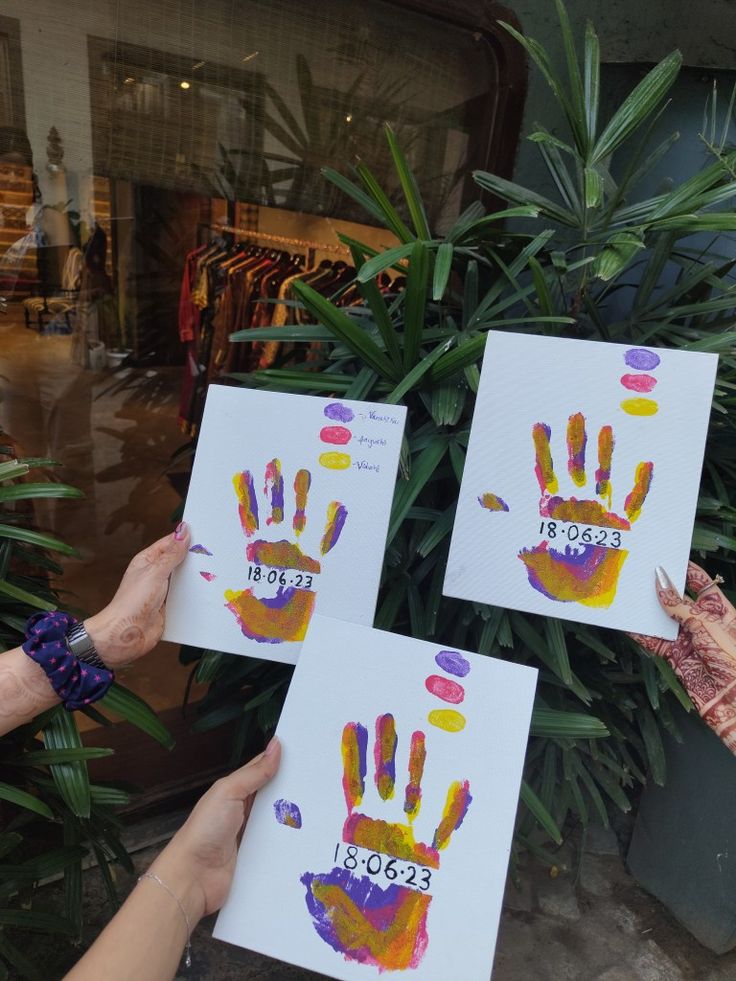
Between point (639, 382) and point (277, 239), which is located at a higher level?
point (277, 239)

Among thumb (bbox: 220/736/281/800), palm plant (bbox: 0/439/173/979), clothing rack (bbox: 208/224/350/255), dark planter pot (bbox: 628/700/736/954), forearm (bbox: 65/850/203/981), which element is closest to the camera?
forearm (bbox: 65/850/203/981)

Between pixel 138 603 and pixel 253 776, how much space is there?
292 mm

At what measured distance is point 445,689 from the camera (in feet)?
2.56

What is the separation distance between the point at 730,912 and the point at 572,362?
5.05ft

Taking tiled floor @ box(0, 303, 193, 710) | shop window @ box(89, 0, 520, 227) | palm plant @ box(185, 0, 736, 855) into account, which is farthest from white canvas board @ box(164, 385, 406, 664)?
tiled floor @ box(0, 303, 193, 710)

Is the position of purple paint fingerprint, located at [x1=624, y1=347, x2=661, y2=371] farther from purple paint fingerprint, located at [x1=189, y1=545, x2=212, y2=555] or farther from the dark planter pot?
the dark planter pot

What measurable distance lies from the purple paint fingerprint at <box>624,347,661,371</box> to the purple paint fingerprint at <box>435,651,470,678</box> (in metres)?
0.44

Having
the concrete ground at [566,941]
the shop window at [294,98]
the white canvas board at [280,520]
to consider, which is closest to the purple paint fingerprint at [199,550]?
the white canvas board at [280,520]

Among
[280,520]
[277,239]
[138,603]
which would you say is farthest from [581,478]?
[277,239]

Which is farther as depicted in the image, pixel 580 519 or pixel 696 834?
pixel 696 834

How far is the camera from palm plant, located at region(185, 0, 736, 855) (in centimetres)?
111

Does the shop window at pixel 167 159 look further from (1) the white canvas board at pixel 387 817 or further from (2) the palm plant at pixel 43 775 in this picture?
(1) the white canvas board at pixel 387 817

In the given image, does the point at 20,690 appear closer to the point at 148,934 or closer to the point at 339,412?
the point at 148,934

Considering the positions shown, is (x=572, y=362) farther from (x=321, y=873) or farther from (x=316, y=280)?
(x=316, y=280)
